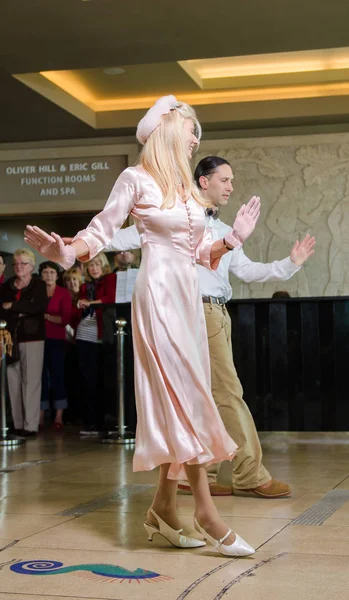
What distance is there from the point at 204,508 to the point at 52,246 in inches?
42.5

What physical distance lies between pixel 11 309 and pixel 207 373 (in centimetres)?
480

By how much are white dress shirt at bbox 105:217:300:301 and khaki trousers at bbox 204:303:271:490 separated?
4.5 inches

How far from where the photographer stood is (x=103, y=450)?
7.04 m

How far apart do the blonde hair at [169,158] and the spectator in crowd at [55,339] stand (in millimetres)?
5651

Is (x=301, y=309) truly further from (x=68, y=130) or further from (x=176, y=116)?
(x=68, y=130)

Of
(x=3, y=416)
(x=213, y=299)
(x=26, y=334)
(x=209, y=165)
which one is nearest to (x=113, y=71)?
(x=26, y=334)

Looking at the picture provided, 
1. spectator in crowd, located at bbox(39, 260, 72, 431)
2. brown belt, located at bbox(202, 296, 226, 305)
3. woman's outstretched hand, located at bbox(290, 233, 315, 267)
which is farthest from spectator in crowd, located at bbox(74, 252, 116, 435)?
woman's outstretched hand, located at bbox(290, 233, 315, 267)

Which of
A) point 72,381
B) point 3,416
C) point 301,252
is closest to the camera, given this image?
point 301,252

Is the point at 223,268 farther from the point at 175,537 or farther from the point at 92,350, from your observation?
the point at 92,350

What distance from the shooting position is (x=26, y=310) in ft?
25.9

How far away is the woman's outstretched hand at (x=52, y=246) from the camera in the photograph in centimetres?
299

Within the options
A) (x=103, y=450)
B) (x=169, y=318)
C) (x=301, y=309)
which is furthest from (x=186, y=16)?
(x=169, y=318)

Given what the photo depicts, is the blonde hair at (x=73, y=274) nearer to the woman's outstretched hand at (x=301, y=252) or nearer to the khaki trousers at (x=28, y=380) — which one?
the khaki trousers at (x=28, y=380)

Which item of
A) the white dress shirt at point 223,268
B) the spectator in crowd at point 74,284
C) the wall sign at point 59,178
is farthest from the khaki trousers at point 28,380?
the wall sign at point 59,178
